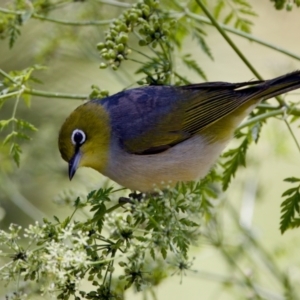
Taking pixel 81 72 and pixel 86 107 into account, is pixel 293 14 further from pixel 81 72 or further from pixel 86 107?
pixel 86 107

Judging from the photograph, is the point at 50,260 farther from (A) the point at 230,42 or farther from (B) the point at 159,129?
(B) the point at 159,129

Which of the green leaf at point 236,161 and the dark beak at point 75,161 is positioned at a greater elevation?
the dark beak at point 75,161

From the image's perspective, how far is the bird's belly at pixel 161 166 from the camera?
8.75 feet

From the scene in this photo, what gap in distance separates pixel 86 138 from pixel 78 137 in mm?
60

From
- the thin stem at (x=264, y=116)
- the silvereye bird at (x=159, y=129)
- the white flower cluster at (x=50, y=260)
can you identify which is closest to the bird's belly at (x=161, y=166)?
the silvereye bird at (x=159, y=129)

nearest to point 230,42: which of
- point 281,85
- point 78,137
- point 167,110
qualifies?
point 281,85

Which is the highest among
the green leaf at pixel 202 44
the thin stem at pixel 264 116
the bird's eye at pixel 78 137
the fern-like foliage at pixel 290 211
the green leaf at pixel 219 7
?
the green leaf at pixel 219 7

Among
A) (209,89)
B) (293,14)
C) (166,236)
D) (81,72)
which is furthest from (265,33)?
(166,236)

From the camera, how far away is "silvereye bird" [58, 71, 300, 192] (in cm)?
268

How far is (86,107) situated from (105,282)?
43.4 inches

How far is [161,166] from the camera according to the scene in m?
2.72

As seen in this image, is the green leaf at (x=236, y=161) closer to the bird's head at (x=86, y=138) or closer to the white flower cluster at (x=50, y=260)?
the bird's head at (x=86, y=138)

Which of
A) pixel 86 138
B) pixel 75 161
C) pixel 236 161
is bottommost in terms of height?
pixel 236 161

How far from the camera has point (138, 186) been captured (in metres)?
2.65
